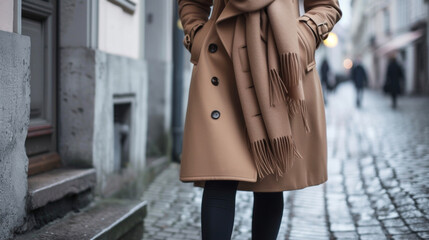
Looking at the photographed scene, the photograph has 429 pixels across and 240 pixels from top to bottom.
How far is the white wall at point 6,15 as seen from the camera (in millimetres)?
2814

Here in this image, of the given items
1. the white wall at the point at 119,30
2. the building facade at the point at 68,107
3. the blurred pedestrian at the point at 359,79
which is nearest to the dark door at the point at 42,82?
the building facade at the point at 68,107

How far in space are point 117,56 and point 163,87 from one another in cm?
243

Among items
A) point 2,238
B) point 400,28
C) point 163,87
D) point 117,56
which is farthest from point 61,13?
point 400,28

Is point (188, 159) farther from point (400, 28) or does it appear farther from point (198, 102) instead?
point (400, 28)

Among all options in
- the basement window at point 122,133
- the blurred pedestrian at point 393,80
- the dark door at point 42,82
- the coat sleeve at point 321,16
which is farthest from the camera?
the blurred pedestrian at point 393,80

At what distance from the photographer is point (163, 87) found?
6.87 meters

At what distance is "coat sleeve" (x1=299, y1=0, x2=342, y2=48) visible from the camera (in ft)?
7.89

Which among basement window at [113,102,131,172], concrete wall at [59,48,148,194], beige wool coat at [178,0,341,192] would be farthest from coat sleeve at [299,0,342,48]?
basement window at [113,102,131,172]

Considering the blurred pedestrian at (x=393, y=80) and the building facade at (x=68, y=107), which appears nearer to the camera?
the building facade at (x=68, y=107)

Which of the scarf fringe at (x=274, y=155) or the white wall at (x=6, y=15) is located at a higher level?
the white wall at (x=6, y=15)

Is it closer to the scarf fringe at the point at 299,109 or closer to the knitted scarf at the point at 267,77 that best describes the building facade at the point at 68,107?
the knitted scarf at the point at 267,77

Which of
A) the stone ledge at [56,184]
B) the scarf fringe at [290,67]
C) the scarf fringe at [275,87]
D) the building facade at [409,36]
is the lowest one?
the stone ledge at [56,184]

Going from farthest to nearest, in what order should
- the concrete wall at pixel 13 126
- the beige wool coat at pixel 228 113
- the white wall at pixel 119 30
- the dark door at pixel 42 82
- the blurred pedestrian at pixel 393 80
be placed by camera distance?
the blurred pedestrian at pixel 393 80, the white wall at pixel 119 30, the dark door at pixel 42 82, the concrete wall at pixel 13 126, the beige wool coat at pixel 228 113

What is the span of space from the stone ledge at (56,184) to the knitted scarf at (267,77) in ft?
4.87
